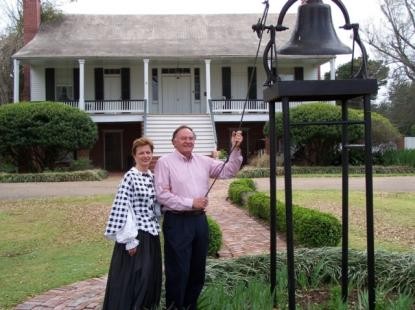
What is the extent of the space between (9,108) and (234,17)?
573 inches

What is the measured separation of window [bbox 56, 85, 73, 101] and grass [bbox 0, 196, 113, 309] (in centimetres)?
1497

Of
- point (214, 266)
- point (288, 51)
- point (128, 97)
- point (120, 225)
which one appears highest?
point (128, 97)

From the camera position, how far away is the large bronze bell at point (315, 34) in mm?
4543

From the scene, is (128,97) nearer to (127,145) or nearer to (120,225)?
(127,145)

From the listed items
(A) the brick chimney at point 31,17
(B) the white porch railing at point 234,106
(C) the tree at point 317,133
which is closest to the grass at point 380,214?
(C) the tree at point 317,133

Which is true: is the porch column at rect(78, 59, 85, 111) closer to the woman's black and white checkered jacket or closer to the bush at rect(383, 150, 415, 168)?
the bush at rect(383, 150, 415, 168)

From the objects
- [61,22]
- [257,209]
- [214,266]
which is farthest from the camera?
[61,22]

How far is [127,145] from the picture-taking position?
28.6 m

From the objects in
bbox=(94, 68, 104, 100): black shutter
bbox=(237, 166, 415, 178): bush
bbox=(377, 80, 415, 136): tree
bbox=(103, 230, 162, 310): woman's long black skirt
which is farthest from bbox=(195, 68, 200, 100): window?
bbox=(103, 230, 162, 310): woman's long black skirt

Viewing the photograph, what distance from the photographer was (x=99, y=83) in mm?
28781

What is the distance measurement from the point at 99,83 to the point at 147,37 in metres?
3.67

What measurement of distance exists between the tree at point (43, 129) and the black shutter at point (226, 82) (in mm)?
7917

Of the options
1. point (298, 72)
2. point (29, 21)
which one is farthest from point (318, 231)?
point (29, 21)

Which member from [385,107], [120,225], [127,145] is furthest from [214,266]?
[385,107]
